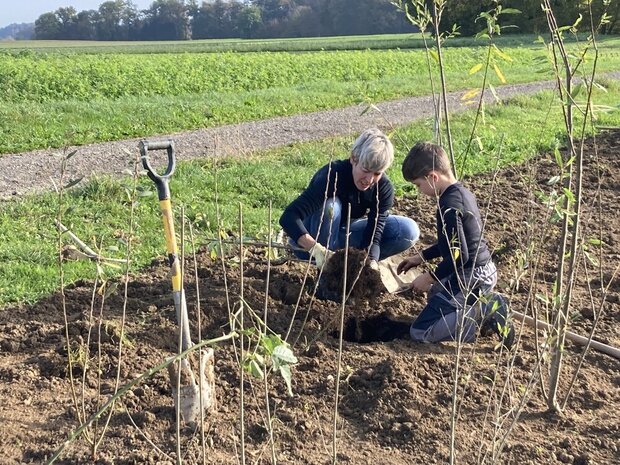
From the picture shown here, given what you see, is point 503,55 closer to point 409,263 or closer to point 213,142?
point 409,263

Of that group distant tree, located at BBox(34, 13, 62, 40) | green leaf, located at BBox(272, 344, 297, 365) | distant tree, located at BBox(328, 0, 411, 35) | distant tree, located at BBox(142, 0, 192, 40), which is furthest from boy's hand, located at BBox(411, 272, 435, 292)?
distant tree, located at BBox(34, 13, 62, 40)

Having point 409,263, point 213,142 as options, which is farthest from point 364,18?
point 409,263

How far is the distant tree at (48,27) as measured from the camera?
70.6m

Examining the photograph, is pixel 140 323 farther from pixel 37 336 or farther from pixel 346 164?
pixel 346 164

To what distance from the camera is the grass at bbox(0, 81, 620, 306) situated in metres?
4.46

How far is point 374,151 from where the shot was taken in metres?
3.78

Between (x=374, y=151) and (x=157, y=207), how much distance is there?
258cm

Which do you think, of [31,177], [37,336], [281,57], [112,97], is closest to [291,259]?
[37,336]

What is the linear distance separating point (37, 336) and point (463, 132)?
7042mm

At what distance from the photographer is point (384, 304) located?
4105 mm

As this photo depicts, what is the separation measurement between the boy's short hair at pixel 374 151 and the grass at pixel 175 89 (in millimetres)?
4313

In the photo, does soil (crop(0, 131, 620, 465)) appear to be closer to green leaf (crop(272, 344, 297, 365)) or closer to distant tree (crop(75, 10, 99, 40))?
green leaf (crop(272, 344, 297, 365))

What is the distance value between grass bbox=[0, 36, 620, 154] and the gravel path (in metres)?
0.39

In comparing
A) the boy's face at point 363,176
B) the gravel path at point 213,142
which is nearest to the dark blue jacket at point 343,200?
the boy's face at point 363,176
